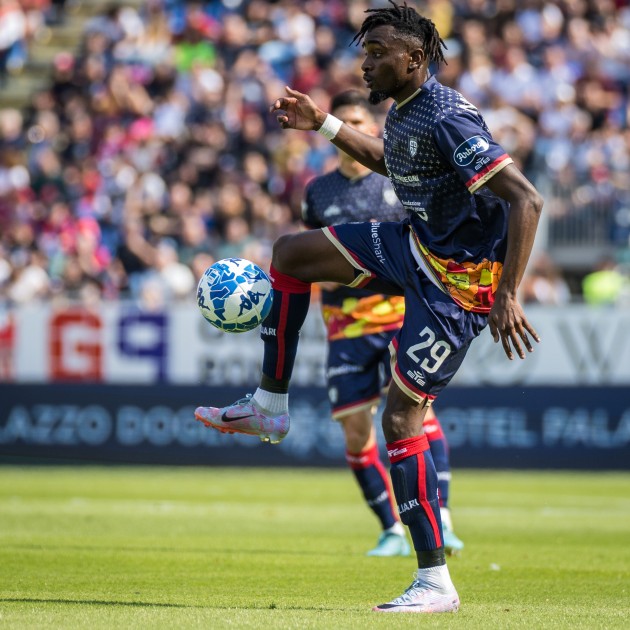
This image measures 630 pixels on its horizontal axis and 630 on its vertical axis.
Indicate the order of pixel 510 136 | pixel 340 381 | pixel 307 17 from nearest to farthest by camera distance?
pixel 340 381, pixel 510 136, pixel 307 17

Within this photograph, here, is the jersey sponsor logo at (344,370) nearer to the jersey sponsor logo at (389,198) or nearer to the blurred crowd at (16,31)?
the jersey sponsor logo at (389,198)

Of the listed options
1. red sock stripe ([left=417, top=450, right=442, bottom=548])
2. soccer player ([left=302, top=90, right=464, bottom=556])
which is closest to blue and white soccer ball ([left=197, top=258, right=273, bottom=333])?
red sock stripe ([left=417, top=450, right=442, bottom=548])

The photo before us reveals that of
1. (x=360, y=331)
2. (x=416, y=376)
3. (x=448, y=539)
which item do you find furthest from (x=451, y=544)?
(x=416, y=376)

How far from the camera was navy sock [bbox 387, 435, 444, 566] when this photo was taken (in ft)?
22.0

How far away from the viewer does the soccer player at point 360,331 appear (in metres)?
9.68

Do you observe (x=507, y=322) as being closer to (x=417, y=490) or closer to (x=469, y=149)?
(x=469, y=149)

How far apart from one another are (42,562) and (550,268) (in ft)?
36.0

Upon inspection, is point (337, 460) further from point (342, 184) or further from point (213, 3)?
point (213, 3)

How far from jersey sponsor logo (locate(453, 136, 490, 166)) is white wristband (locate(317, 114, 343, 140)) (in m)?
1.21

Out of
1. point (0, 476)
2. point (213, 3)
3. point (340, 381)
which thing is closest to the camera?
point (340, 381)

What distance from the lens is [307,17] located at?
931 inches

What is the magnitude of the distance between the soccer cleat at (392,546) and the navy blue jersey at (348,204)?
180 centimetres

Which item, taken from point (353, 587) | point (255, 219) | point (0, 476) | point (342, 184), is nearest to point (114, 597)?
point (353, 587)

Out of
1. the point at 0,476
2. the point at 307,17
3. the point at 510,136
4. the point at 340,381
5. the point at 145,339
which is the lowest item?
the point at 0,476
